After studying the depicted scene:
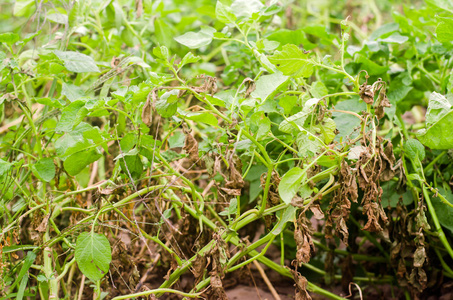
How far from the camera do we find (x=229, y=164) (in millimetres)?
844

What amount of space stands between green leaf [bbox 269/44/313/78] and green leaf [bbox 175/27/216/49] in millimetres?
224

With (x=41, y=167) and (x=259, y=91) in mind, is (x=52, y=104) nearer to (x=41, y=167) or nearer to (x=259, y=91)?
(x=41, y=167)

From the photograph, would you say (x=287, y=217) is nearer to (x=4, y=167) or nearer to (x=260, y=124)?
(x=260, y=124)

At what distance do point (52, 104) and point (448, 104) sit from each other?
0.93 metres

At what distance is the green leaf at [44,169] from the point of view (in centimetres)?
105

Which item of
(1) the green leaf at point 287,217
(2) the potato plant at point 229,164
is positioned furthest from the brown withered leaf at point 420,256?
(1) the green leaf at point 287,217

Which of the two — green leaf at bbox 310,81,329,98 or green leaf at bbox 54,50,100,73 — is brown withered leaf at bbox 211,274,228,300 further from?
green leaf at bbox 54,50,100,73

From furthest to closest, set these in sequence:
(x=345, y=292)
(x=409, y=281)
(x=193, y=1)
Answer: (x=193, y=1) → (x=345, y=292) → (x=409, y=281)

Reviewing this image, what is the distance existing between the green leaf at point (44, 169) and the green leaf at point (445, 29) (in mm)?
1033

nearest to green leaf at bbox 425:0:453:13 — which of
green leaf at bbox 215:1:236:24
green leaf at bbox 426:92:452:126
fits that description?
green leaf at bbox 426:92:452:126

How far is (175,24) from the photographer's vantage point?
7.36 ft

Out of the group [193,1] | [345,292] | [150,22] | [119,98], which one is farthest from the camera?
[193,1]

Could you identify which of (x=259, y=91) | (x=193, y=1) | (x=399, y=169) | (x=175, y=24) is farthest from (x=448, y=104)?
(x=193, y=1)

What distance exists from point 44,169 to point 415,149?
958 millimetres
